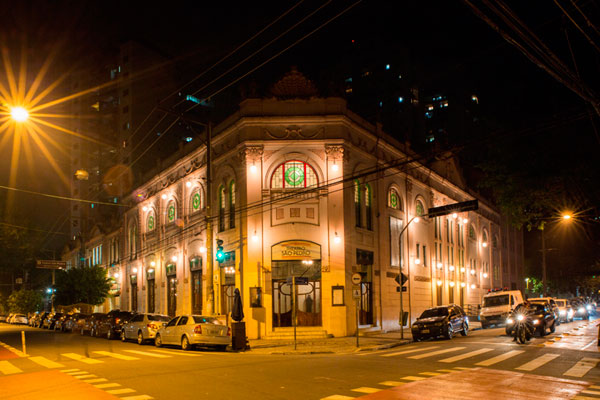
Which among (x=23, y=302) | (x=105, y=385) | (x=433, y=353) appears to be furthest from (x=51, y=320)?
(x=105, y=385)

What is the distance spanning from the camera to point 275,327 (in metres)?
28.5

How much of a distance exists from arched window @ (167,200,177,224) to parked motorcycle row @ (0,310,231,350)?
928cm

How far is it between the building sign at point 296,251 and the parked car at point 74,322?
16.4 m

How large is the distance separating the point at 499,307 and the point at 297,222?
14076 mm

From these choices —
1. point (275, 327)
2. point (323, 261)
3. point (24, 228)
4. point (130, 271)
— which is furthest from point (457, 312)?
point (24, 228)

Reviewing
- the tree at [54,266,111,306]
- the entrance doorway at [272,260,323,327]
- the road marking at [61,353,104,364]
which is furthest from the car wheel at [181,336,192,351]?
the tree at [54,266,111,306]

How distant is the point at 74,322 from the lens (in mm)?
38688

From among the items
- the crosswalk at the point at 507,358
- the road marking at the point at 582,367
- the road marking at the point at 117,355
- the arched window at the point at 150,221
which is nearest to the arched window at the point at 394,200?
the crosswalk at the point at 507,358

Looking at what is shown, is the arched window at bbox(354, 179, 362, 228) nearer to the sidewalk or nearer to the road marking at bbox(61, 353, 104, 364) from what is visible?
the sidewalk

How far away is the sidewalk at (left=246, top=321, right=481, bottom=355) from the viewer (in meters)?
21.9

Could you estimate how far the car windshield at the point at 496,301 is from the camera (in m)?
33.1

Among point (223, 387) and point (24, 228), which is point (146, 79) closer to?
point (24, 228)

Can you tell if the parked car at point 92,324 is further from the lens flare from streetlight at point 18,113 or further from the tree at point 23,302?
the tree at point 23,302

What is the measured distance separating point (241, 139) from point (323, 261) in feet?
27.4
